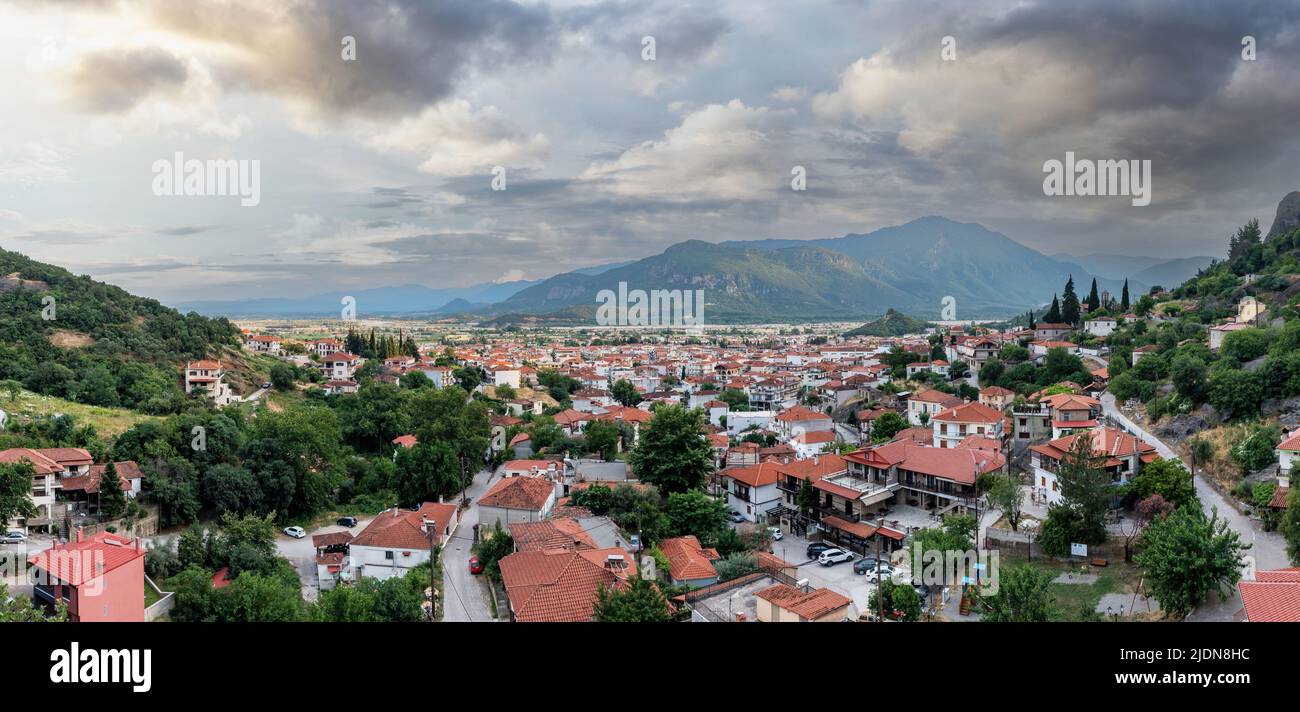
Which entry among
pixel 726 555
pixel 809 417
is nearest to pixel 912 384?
pixel 809 417

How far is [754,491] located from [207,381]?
2303 centimetres

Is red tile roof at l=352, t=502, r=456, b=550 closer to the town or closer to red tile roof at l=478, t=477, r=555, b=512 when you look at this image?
the town

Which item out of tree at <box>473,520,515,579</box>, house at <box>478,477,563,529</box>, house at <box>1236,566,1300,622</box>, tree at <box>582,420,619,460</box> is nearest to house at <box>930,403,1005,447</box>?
tree at <box>582,420,619,460</box>

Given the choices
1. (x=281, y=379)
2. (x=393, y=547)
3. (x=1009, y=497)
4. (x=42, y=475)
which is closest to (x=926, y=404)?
(x=1009, y=497)

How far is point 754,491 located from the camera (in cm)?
1905

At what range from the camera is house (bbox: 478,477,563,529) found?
15.8 m

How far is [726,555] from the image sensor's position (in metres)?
15.3

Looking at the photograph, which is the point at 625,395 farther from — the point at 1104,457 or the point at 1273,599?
the point at 1273,599

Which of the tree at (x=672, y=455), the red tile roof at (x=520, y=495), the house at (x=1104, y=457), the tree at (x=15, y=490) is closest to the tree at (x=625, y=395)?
the tree at (x=672, y=455)

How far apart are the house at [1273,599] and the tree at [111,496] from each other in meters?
19.8
